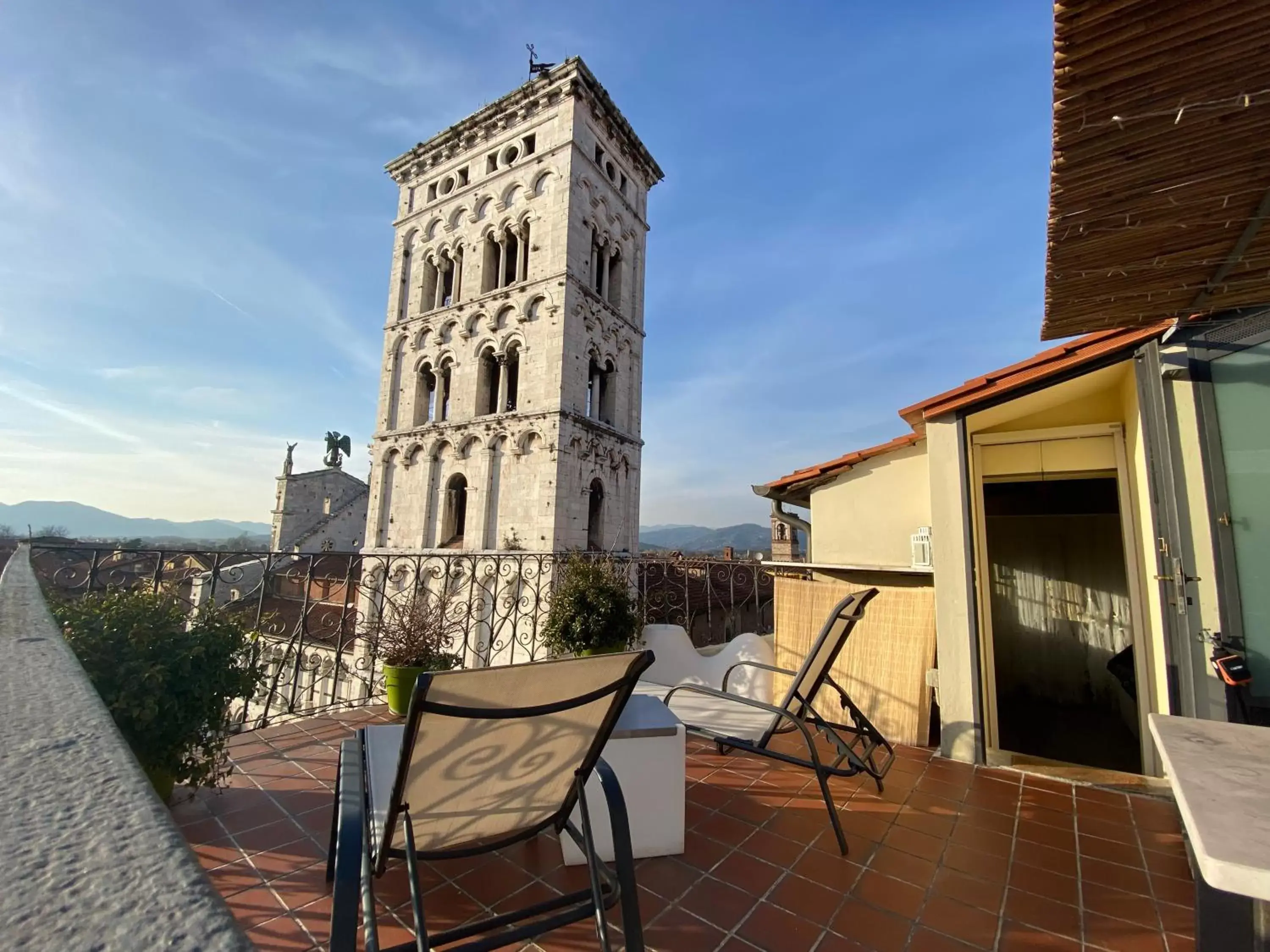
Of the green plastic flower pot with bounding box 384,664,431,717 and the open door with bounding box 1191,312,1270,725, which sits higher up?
the open door with bounding box 1191,312,1270,725

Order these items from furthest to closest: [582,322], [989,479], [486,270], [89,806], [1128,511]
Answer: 1. [486,270]
2. [582,322]
3. [989,479]
4. [1128,511]
5. [89,806]

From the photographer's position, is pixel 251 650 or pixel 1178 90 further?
pixel 251 650

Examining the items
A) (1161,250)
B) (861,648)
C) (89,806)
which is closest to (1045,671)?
(861,648)

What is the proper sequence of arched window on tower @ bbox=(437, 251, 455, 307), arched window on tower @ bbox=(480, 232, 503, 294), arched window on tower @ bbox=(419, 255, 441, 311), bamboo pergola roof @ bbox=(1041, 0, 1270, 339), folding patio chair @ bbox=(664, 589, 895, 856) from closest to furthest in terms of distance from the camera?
bamboo pergola roof @ bbox=(1041, 0, 1270, 339) → folding patio chair @ bbox=(664, 589, 895, 856) → arched window on tower @ bbox=(480, 232, 503, 294) → arched window on tower @ bbox=(437, 251, 455, 307) → arched window on tower @ bbox=(419, 255, 441, 311)

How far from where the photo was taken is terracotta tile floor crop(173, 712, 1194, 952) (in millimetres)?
1841

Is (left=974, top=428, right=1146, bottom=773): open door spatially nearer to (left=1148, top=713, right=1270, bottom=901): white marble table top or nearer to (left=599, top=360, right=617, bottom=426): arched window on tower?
(left=1148, top=713, right=1270, bottom=901): white marble table top

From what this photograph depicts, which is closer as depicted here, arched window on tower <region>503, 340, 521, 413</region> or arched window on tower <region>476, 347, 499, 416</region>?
arched window on tower <region>503, 340, 521, 413</region>

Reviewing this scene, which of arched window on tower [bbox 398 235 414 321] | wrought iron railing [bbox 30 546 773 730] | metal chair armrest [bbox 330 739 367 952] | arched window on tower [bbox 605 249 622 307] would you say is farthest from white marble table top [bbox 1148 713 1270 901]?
arched window on tower [bbox 398 235 414 321]

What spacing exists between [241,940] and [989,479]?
524 cm

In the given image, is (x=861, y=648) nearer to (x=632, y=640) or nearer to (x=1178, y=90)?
(x=632, y=640)

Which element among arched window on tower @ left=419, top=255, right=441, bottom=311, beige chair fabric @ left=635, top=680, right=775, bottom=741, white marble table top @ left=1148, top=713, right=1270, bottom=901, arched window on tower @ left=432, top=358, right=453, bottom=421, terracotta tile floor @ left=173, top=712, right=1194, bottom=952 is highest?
arched window on tower @ left=419, top=255, right=441, bottom=311

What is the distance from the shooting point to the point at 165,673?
233 centimetres

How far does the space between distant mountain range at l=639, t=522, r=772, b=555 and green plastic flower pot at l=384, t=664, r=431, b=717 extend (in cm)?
2186

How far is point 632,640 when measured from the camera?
4.86m
